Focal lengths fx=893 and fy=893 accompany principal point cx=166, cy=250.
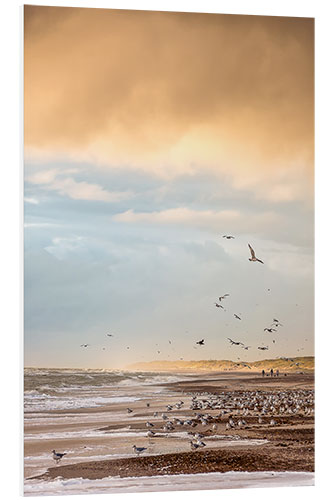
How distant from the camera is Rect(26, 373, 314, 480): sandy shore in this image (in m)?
5.01

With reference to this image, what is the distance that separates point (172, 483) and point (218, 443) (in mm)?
357

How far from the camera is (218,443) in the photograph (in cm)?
517

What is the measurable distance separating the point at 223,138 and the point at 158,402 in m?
1.61

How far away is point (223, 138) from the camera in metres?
5.36

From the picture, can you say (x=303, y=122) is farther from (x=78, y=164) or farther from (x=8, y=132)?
(x=8, y=132)

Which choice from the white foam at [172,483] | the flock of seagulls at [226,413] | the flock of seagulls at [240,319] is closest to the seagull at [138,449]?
the flock of seagulls at [226,413]

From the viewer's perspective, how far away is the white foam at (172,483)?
488 cm

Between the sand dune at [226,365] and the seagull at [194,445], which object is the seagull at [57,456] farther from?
the seagull at [194,445]

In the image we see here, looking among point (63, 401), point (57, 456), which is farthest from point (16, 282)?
point (57, 456)

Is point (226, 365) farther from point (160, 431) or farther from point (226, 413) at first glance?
point (160, 431)

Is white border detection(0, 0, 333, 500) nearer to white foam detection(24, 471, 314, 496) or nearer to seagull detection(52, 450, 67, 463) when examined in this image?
white foam detection(24, 471, 314, 496)
